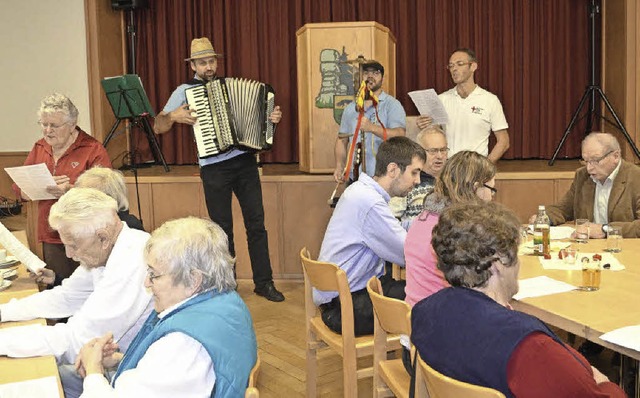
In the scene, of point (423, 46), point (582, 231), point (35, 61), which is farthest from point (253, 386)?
point (35, 61)

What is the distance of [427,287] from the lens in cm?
279

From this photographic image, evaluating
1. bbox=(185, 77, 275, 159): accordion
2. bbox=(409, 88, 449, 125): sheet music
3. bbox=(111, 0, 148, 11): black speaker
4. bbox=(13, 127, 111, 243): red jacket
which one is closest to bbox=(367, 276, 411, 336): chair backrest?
bbox=(13, 127, 111, 243): red jacket

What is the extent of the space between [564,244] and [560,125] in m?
4.71

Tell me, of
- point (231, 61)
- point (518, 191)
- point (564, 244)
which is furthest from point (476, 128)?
point (231, 61)

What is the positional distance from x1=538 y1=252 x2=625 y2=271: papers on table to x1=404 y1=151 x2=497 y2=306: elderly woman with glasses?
1.38 feet

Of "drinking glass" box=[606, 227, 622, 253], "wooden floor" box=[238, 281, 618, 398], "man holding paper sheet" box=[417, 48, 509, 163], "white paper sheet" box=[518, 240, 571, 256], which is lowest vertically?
"wooden floor" box=[238, 281, 618, 398]

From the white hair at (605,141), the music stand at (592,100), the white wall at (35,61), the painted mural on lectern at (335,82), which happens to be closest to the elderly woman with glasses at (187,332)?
the white hair at (605,141)

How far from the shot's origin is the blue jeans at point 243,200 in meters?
5.38

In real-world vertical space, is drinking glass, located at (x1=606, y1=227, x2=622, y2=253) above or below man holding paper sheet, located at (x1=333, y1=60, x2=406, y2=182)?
below

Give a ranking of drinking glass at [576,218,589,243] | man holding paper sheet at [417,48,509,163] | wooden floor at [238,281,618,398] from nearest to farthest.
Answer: drinking glass at [576,218,589,243]
wooden floor at [238,281,618,398]
man holding paper sheet at [417,48,509,163]

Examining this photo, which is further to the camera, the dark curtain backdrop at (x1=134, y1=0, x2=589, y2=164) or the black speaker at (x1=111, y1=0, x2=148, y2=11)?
the dark curtain backdrop at (x1=134, y1=0, x2=589, y2=164)

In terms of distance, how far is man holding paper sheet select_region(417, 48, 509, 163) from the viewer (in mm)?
5625

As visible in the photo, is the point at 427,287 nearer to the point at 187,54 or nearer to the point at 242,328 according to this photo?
the point at 242,328

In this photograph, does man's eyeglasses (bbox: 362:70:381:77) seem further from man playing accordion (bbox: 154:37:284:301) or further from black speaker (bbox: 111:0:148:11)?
black speaker (bbox: 111:0:148:11)
